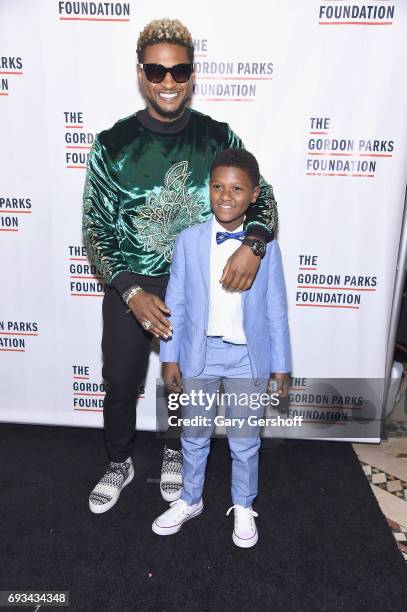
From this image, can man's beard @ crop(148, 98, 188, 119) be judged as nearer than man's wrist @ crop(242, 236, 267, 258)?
No

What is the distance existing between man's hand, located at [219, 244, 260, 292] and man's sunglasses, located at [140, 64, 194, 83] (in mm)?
735

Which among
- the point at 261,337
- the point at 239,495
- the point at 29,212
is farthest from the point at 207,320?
the point at 29,212

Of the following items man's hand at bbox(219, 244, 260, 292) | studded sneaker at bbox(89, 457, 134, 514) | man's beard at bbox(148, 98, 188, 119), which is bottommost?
studded sneaker at bbox(89, 457, 134, 514)

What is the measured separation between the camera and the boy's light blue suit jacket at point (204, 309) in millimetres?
2025

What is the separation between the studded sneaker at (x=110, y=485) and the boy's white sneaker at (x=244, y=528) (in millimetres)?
627

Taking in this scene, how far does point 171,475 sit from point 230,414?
636 mm

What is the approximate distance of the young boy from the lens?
194 cm

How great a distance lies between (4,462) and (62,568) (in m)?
0.94

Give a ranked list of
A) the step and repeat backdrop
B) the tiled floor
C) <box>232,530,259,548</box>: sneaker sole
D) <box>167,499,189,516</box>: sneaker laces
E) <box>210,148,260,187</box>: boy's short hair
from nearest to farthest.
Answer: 1. <box>210,148,260,187</box>: boy's short hair
2. <box>232,530,259,548</box>: sneaker sole
3. <box>167,499,189,516</box>: sneaker laces
4. the tiled floor
5. the step and repeat backdrop

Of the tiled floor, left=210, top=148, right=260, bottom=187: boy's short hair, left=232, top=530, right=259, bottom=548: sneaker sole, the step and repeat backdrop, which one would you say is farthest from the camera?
the step and repeat backdrop

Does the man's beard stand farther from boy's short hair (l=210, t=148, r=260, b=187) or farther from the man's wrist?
the man's wrist

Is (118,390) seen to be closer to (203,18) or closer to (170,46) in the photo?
(170,46)

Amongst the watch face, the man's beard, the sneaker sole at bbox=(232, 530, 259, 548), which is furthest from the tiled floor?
the man's beard

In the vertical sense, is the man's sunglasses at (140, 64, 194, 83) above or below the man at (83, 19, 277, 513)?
above
